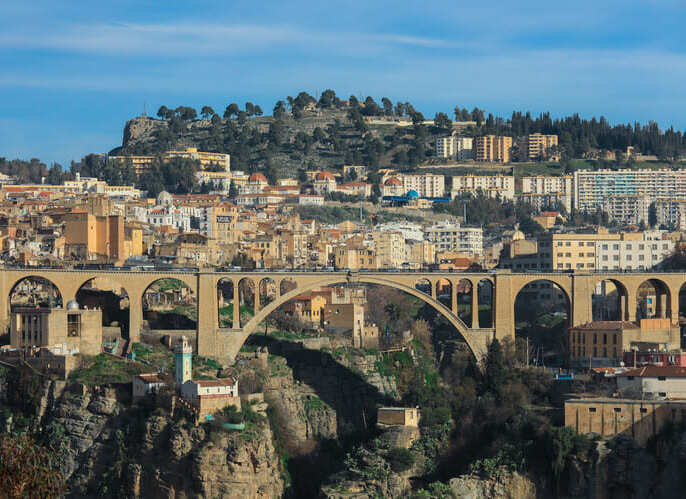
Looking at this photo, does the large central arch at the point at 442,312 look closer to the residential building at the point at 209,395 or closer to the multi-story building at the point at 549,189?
the residential building at the point at 209,395

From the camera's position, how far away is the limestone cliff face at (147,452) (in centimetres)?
5428

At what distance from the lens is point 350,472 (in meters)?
55.8

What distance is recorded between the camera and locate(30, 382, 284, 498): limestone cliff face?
178ft

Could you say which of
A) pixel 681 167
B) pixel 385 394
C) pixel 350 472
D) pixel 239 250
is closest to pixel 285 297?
pixel 385 394

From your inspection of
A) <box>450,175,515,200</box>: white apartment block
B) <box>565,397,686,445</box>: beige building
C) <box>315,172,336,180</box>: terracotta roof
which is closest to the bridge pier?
<box>565,397,686,445</box>: beige building

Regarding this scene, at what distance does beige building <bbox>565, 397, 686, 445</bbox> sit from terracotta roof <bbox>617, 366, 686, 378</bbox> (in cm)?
204

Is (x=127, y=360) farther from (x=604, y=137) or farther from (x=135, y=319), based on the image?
(x=604, y=137)

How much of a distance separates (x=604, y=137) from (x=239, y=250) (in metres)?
70.2

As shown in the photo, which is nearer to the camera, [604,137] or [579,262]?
[579,262]

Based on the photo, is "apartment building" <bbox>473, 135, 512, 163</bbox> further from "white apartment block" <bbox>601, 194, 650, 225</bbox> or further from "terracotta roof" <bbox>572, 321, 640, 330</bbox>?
"terracotta roof" <bbox>572, 321, 640, 330</bbox>

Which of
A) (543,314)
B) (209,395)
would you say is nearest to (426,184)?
(543,314)

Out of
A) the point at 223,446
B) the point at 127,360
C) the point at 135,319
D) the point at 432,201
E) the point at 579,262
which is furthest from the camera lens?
the point at 432,201

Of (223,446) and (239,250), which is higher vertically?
(239,250)

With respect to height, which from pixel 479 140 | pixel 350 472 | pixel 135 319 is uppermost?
pixel 479 140
